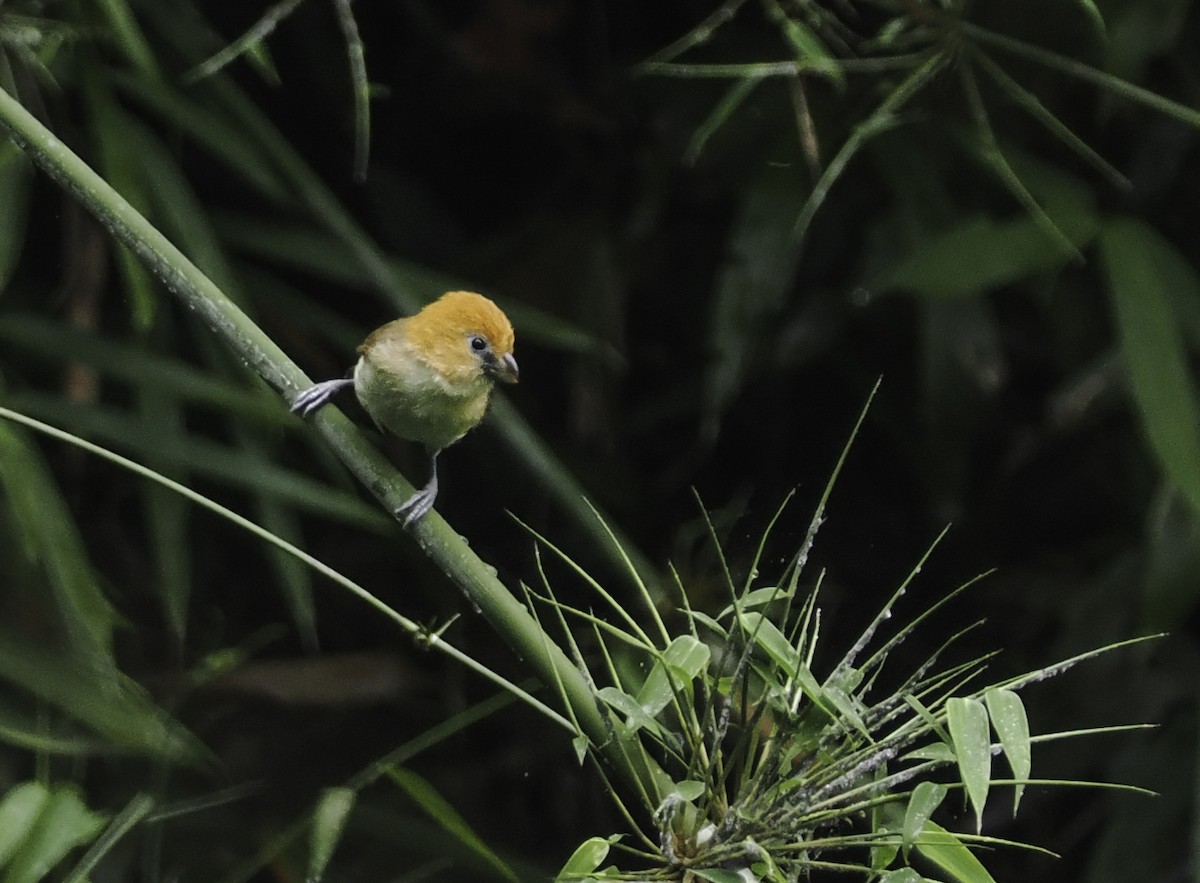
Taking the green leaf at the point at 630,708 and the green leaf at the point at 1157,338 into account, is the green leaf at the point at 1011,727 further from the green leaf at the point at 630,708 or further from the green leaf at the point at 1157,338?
the green leaf at the point at 1157,338

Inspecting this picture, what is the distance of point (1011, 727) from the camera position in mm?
639

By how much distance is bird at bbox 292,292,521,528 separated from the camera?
106cm

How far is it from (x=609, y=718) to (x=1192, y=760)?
42.2 inches

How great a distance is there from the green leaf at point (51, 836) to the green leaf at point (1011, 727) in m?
0.59

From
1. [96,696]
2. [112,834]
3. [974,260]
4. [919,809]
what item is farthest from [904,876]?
[974,260]

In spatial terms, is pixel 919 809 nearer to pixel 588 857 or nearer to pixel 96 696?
pixel 588 857

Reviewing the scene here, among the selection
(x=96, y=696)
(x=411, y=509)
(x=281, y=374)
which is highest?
(x=281, y=374)

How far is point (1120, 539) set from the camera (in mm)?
1715

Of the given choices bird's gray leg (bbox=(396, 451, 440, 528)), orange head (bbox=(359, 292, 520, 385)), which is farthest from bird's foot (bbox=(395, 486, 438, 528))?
orange head (bbox=(359, 292, 520, 385))

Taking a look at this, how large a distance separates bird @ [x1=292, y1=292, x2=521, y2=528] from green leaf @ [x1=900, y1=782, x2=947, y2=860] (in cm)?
50

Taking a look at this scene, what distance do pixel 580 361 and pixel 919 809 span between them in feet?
3.65

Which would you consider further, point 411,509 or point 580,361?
point 580,361

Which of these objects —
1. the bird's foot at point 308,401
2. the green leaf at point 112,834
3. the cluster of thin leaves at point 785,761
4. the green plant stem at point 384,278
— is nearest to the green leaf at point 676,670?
the cluster of thin leaves at point 785,761

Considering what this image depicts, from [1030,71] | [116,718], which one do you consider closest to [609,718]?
[116,718]
